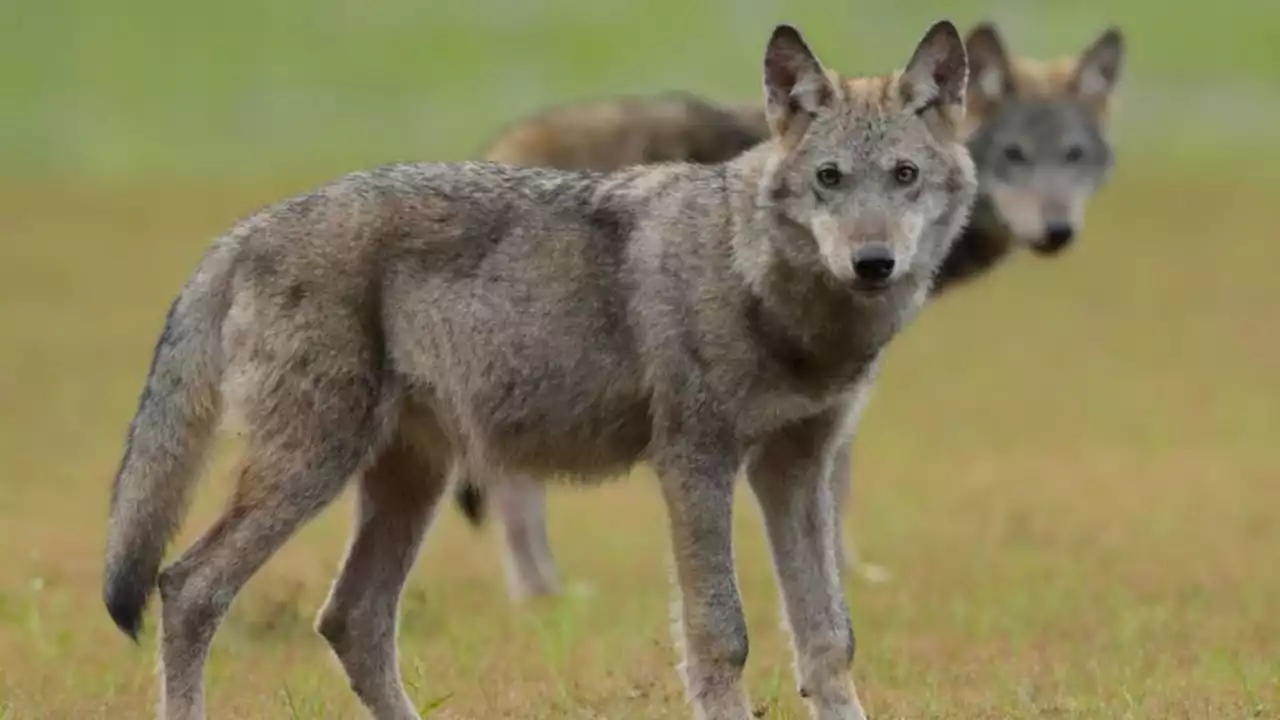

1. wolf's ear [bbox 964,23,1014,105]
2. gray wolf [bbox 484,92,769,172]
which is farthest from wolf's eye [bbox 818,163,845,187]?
gray wolf [bbox 484,92,769,172]

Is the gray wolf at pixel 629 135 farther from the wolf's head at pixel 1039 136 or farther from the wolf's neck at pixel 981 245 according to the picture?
the wolf's neck at pixel 981 245

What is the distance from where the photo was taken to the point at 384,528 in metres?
8.09

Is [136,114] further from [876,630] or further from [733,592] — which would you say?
[733,592]

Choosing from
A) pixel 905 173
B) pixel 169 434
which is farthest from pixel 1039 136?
pixel 169 434

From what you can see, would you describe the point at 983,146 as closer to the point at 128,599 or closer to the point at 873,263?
the point at 873,263

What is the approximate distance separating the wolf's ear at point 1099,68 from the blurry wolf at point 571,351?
491cm

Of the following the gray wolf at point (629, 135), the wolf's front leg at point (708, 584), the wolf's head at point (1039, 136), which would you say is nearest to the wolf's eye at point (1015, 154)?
the wolf's head at point (1039, 136)

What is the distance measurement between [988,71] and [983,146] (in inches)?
15.6

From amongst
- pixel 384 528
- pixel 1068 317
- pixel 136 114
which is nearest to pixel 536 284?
pixel 384 528

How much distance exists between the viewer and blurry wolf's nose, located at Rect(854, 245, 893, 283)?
275 inches

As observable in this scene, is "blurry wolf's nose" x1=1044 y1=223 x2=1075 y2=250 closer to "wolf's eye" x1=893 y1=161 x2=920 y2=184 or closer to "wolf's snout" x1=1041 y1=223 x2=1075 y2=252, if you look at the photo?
"wolf's snout" x1=1041 y1=223 x2=1075 y2=252

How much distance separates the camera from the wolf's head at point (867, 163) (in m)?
7.11

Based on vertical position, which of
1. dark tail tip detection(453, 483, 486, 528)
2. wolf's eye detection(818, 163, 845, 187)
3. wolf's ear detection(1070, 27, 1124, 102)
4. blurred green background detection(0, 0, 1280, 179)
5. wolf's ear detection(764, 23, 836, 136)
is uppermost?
wolf's ear detection(764, 23, 836, 136)

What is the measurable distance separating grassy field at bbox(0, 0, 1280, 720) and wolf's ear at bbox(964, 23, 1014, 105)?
2507mm
